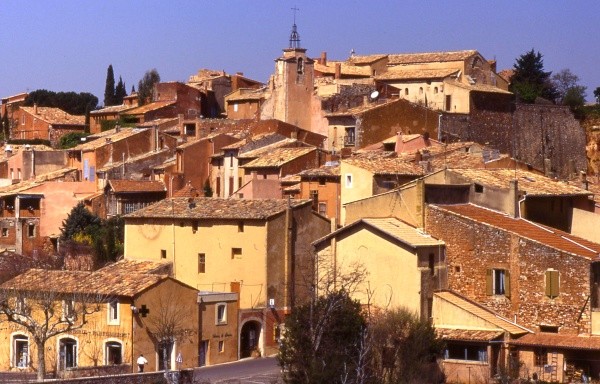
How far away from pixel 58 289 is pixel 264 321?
6.35 metres

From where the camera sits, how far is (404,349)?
35844mm

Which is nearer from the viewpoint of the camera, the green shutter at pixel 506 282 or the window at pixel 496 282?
the green shutter at pixel 506 282

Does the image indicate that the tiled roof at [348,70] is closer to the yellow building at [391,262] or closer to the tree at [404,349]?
the yellow building at [391,262]

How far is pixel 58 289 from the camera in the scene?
4072 cm

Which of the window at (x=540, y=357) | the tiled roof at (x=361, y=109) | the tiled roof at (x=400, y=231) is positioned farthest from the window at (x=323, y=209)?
the window at (x=540, y=357)

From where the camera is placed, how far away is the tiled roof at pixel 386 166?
151ft

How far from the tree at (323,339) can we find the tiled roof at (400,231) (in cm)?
224

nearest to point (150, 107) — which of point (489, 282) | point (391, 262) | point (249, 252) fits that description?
point (249, 252)

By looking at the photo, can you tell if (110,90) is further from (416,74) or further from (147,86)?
(416,74)

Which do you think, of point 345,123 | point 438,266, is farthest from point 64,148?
point 438,266

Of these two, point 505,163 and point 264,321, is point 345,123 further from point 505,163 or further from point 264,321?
point 264,321

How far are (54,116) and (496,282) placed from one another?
52.4 m

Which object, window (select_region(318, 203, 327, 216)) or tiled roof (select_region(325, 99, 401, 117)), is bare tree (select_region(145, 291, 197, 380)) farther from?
tiled roof (select_region(325, 99, 401, 117))

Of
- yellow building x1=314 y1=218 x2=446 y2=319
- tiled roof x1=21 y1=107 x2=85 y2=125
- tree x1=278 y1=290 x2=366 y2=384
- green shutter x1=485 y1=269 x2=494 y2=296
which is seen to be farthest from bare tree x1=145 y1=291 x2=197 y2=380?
tiled roof x1=21 y1=107 x2=85 y2=125
